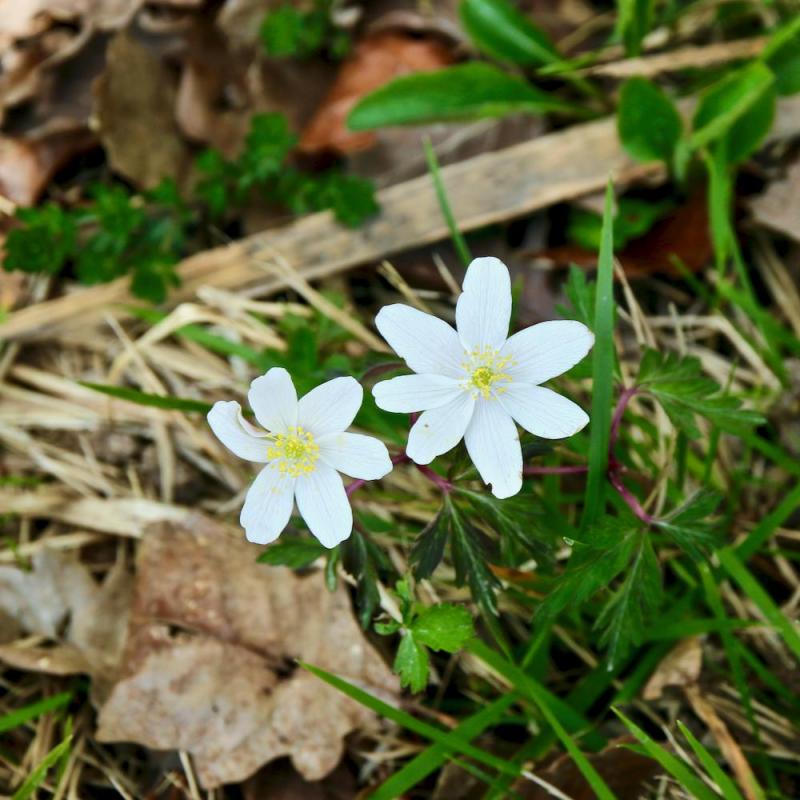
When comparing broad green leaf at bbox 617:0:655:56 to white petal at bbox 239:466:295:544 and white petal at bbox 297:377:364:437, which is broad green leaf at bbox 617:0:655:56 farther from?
white petal at bbox 239:466:295:544

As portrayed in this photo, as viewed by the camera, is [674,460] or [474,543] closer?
[474,543]

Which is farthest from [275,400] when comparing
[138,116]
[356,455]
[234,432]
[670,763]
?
[138,116]

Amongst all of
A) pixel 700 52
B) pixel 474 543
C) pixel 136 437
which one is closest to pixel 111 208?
pixel 136 437

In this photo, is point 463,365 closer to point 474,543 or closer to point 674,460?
point 474,543

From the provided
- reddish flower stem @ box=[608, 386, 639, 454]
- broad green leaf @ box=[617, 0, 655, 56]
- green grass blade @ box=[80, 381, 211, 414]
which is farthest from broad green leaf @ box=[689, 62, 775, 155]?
green grass blade @ box=[80, 381, 211, 414]

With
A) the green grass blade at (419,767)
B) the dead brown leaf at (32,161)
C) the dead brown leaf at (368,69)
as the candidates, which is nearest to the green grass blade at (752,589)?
the green grass blade at (419,767)

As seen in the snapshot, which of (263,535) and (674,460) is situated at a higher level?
(263,535)

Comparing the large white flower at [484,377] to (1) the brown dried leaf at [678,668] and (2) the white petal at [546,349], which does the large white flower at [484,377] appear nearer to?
(2) the white petal at [546,349]
